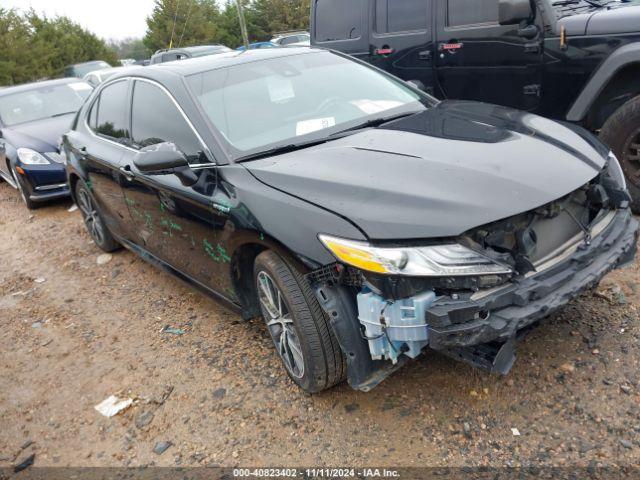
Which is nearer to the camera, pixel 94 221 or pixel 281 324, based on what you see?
pixel 281 324

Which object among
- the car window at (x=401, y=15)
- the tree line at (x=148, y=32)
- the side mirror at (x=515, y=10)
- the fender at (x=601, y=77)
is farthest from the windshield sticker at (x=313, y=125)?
the tree line at (x=148, y=32)

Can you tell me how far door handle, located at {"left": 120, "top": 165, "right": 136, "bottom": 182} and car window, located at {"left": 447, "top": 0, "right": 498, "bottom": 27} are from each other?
325 centimetres

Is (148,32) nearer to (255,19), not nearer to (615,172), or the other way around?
(255,19)

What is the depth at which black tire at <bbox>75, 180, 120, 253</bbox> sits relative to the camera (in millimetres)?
5301

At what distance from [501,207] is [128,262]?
3948 mm

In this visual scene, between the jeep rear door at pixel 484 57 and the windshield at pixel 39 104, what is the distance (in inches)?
224

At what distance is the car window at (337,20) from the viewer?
6188 mm

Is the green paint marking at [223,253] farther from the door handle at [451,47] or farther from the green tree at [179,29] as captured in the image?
the green tree at [179,29]

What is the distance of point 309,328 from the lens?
2652 mm

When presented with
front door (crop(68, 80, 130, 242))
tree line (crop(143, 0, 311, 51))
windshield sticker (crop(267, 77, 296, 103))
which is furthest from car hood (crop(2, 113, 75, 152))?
tree line (crop(143, 0, 311, 51))

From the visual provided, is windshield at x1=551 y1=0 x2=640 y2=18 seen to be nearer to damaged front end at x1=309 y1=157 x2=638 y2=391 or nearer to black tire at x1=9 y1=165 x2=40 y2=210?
damaged front end at x1=309 y1=157 x2=638 y2=391

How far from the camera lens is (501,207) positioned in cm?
231

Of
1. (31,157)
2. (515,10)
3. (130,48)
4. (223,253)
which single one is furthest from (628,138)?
(130,48)

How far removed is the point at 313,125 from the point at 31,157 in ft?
17.5
